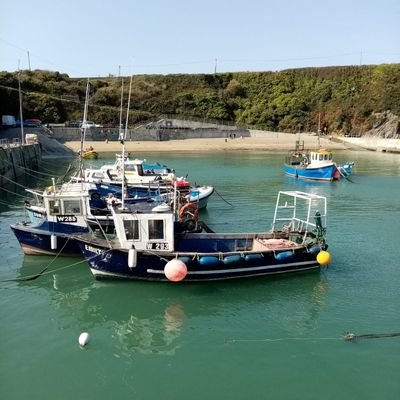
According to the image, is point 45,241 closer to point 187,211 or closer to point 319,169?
point 187,211

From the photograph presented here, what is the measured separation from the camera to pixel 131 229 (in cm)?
1659

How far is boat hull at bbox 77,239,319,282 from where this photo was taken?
16391 millimetres

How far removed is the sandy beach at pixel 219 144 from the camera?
268 ft

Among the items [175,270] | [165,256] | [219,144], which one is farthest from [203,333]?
[219,144]

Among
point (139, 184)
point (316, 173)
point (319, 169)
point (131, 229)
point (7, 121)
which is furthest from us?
point (7, 121)

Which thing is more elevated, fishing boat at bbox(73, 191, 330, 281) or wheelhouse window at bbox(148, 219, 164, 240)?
wheelhouse window at bbox(148, 219, 164, 240)

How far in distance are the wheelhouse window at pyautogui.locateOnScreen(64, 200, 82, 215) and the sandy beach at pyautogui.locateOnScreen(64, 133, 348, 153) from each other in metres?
57.6

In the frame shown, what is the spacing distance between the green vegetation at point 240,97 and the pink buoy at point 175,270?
8073 cm

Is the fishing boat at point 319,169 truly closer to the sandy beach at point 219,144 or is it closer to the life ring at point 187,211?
the life ring at point 187,211

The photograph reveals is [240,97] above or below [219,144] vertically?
above

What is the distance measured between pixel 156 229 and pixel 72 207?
507cm

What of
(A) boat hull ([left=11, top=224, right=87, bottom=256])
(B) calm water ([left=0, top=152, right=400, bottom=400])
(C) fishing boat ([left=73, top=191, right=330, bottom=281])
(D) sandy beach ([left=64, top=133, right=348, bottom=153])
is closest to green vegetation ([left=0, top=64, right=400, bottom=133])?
(D) sandy beach ([left=64, top=133, right=348, bottom=153])

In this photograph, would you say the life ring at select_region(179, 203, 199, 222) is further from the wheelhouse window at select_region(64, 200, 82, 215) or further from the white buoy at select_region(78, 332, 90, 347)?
the white buoy at select_region(78, 332, 90, 347)

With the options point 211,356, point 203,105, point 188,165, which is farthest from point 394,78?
point 211,356
